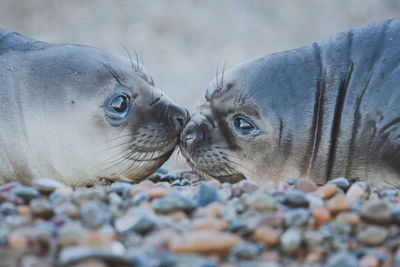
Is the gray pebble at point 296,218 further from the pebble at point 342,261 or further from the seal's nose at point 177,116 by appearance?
the seal's nose at point 177,116

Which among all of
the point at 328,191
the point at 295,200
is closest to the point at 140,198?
the point at 295,200

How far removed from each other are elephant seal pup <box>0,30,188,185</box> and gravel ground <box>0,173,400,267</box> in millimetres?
987

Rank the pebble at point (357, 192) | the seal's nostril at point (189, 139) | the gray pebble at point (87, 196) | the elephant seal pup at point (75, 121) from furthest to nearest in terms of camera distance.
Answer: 1. the seal's nostril at point (189, 139)
2. the elephant seal pup at point (75, 121)
3. the pebble at point (357, 192)
4. the gray pebble at point (87, 196)

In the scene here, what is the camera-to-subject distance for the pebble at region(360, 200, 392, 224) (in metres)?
2.19

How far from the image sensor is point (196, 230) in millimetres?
2070

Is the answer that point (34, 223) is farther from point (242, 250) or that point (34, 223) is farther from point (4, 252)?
point (242, 250)

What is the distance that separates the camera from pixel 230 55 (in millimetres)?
11320

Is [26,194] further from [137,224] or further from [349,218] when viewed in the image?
Answer: [349,218]

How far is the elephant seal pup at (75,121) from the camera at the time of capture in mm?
3600

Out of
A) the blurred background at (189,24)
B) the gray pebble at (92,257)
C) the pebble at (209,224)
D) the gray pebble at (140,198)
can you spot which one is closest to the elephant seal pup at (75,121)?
the gray pebble at (140,198)

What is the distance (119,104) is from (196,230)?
1770mm

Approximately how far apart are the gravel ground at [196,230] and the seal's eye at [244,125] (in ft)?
4.17

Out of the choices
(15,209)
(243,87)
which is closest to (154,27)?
(243,87)

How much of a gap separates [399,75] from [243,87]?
1.01 meters
